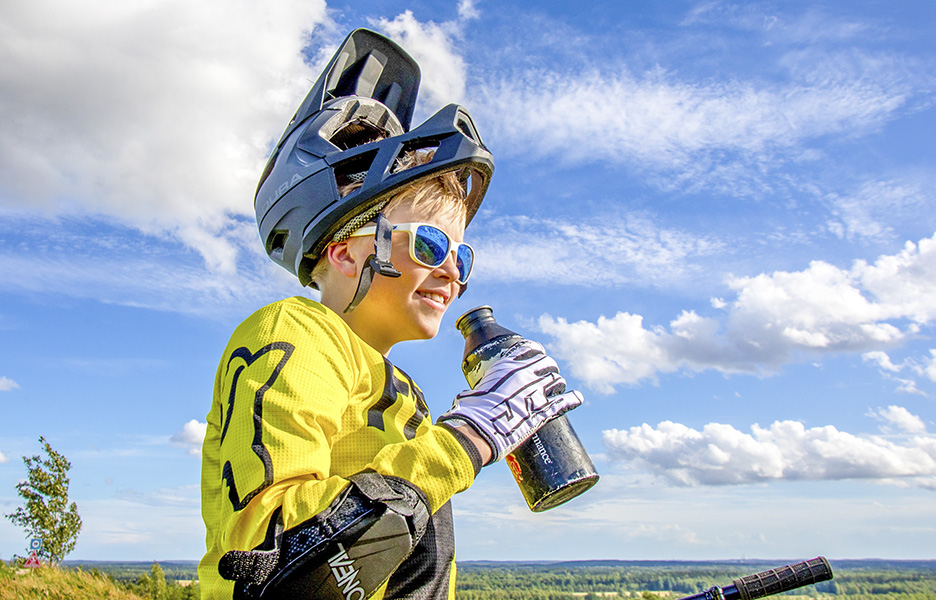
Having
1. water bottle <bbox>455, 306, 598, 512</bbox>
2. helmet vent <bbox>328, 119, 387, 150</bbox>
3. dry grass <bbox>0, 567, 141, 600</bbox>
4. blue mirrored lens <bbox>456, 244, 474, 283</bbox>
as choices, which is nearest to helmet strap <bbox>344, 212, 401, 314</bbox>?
blue mirrored lens <bbox>456, 244, 474, 283</bbox>

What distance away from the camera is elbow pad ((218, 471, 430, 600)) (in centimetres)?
227

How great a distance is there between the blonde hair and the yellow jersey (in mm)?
795

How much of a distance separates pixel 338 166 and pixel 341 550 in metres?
2.39

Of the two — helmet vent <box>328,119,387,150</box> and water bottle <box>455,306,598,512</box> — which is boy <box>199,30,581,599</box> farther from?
water bottle <box>455,306,598,512</box>

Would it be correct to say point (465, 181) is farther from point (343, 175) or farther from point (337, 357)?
point (337, 357)

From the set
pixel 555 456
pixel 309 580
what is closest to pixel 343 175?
pixel 555 456

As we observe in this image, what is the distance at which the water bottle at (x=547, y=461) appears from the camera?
3.71m

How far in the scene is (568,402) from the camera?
11.0 ft

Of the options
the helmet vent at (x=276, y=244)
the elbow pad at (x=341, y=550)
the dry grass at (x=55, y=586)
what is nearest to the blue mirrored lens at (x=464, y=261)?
the helmet vent at (x=276, y=244)

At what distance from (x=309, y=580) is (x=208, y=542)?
78cm

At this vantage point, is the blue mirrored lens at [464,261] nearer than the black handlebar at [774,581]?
No

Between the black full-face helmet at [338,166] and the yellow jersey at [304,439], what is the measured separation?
748mm

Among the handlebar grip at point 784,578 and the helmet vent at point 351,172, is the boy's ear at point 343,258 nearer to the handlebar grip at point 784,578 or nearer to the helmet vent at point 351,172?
the helmet vent at point 351,172

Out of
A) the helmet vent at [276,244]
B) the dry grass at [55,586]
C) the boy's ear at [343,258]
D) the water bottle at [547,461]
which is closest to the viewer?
the water bottle at [547,461]
